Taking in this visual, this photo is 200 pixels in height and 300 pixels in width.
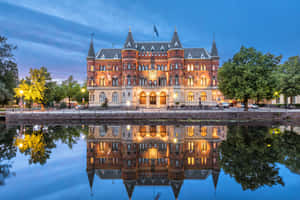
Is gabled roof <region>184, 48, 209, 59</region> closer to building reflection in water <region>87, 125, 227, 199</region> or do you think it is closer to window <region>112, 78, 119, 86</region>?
window <region>112, 78, 119, 86</region>

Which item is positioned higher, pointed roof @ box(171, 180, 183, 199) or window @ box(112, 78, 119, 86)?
window @ box(112, 78, 119, 86)

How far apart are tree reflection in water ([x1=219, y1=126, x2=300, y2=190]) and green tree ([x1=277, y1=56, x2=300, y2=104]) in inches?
1324

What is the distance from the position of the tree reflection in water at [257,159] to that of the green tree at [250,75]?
1794cm

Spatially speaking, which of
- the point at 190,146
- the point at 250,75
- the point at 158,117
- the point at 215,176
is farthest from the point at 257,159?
the point at 250,75

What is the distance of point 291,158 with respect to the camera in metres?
13.6

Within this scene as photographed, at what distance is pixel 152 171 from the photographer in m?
11.6

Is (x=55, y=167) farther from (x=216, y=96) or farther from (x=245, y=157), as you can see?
(x=216, y=96)

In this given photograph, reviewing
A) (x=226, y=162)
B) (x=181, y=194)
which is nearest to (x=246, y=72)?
(x=226, y=162)

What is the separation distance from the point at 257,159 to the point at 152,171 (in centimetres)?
760

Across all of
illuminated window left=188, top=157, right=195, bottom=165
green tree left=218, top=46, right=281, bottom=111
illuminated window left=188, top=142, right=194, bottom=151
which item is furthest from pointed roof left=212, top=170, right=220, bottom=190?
green tree left=218, top=46, right=281, bottom=111

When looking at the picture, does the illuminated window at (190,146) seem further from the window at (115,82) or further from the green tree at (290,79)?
the window at (115,82)

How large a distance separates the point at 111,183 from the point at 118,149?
235 inches

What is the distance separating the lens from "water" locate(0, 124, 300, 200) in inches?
363

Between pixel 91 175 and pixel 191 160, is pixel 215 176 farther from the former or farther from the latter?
pixel 91 175
